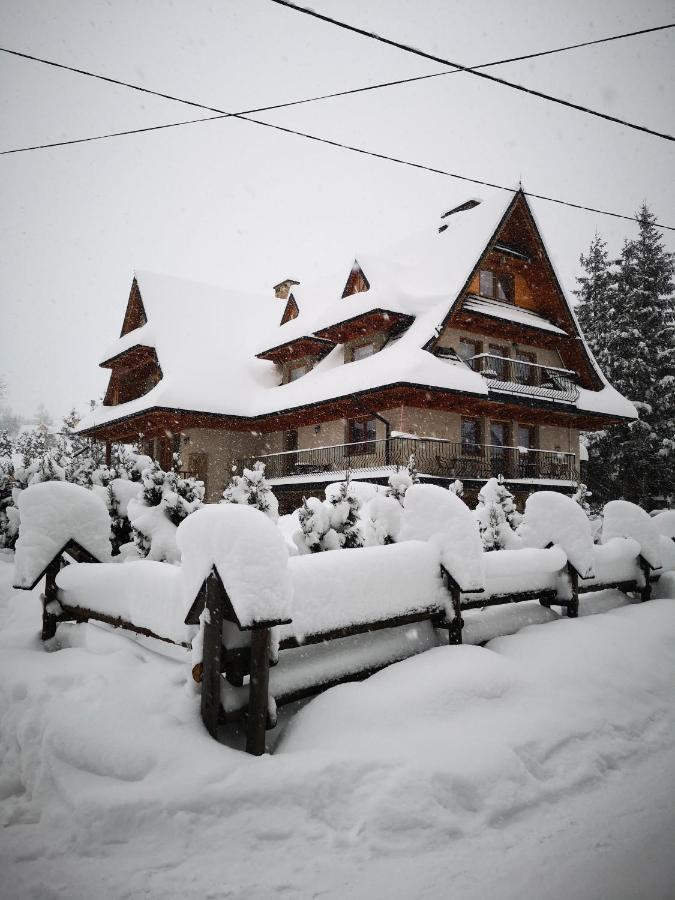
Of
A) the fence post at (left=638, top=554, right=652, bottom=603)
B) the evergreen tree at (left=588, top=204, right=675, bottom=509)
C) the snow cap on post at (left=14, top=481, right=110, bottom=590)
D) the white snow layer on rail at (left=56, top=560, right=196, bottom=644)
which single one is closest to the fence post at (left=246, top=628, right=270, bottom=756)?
the white snow layer on rail at (left=56, top=560, right=196, bottom=644)

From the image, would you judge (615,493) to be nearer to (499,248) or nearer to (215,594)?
(499,248)

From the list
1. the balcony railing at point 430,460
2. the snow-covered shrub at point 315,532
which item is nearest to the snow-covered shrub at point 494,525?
the snow-covered shrub at point 315,532

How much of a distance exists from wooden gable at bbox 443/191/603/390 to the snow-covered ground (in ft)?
57.7

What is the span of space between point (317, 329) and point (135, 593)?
17478 mm

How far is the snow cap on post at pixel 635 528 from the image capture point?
6.84 meters

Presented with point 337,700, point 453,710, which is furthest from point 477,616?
point 337,700

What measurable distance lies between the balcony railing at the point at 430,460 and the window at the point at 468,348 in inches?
135

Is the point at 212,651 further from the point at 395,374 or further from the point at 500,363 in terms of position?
the point at 500,363

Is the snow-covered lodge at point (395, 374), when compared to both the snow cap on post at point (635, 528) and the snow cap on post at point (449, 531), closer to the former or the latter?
the snow cap on post at point (635, 528)

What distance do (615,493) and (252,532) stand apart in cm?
2795

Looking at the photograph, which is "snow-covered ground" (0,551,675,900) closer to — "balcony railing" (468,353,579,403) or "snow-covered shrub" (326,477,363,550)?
"snow-covered shrub" (326,477,363,550)

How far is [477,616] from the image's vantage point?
4965 mm

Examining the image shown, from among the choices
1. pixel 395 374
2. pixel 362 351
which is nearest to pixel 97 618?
pixel 395 374

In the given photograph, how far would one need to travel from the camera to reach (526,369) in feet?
71.9
